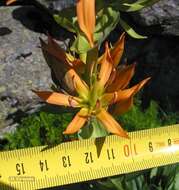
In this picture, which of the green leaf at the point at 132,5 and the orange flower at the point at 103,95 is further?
the green leaf at the point at 132,5

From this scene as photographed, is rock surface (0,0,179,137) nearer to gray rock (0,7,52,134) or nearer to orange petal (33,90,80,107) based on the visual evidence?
gray rock (0,7,52,134)

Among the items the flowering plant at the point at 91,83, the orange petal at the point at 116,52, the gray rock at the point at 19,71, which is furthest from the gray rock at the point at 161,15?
the orange petal at the point at 116,52

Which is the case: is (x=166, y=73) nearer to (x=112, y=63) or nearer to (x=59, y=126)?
(x=59, y=126)

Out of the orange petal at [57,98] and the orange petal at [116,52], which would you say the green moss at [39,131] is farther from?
the orange petal at [116,52]

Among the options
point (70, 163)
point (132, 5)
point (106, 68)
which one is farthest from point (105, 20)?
point (70, 163)

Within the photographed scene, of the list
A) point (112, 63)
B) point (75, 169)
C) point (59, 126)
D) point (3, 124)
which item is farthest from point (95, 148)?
point (3, 124)

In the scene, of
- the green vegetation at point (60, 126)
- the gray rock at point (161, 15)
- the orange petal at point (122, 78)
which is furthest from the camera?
the gray rock at point (161, 15)

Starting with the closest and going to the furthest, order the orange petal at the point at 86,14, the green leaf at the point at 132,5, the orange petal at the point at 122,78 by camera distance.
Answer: the orange petal at the point at 86,14, the orange petal at the point at 122,78, the green leaf at the point at 132,5

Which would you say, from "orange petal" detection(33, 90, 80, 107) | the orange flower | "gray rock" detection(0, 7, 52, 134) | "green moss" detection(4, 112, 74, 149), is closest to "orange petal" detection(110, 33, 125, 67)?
the orange flower
